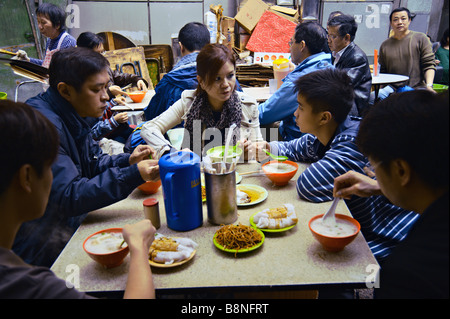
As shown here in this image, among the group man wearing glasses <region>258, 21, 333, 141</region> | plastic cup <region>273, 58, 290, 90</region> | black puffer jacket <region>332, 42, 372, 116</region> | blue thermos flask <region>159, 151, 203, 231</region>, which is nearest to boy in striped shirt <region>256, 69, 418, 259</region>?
blue thermos flask <region>159, 151, 203, 231</region>

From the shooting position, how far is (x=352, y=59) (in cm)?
402

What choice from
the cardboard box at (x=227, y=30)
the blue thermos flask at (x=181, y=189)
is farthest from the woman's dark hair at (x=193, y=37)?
the cardboard box at (x=227, y=30)

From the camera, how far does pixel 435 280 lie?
820 millimetres

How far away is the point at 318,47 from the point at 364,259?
284 centimetres

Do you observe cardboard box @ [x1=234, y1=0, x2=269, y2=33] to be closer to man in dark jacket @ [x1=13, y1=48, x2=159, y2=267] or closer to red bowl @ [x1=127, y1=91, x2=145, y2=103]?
red bowl @ [x1=127, y1=91, x2=145, y2=103]

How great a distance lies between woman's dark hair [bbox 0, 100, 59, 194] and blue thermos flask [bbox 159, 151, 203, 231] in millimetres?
500

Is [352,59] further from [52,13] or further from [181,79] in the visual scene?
[52,13]

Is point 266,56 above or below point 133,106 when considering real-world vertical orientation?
above

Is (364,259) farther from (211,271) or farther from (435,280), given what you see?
(211,271)

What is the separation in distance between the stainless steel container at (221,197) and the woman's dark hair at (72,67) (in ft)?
3.09

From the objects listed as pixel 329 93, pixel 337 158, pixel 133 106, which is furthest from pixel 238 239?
pixel 133 106

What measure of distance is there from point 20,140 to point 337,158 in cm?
140

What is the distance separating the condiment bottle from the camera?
59.2 inches
